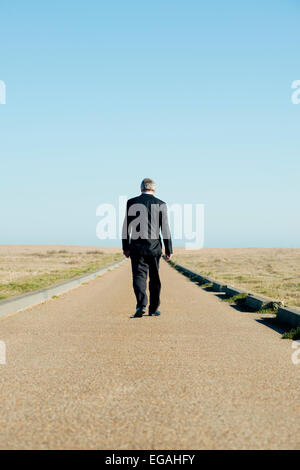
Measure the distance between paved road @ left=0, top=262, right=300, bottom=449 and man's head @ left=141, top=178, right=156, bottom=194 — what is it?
2360 mm

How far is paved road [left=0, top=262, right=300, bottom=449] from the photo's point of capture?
339cm

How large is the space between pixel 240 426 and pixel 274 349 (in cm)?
319

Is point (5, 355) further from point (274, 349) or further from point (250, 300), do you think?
point (250, 300)

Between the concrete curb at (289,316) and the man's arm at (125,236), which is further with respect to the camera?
the man's arm at (125,236)

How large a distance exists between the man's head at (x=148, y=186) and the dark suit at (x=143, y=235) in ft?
0.35

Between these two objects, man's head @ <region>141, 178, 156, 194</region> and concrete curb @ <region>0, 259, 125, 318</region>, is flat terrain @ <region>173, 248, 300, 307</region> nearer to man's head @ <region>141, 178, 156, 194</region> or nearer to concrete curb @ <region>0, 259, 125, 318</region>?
man's head @ <region>141, 178, 156, 194</region>

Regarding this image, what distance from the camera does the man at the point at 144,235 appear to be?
9.16 m

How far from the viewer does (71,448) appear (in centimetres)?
317

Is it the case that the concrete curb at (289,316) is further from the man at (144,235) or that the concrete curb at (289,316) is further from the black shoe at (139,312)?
the black shoe at (139,312)

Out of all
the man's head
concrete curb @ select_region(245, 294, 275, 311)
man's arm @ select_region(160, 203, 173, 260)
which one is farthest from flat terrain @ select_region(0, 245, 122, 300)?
concrete curb @ select_region(245, 294, 275, 311)

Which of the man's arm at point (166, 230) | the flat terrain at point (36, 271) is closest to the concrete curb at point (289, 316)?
the man's arm at point (166, 230)

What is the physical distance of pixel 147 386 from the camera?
15.3ft

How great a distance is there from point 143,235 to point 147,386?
15.4 feet

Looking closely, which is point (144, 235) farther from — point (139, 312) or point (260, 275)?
point (260, 275)
